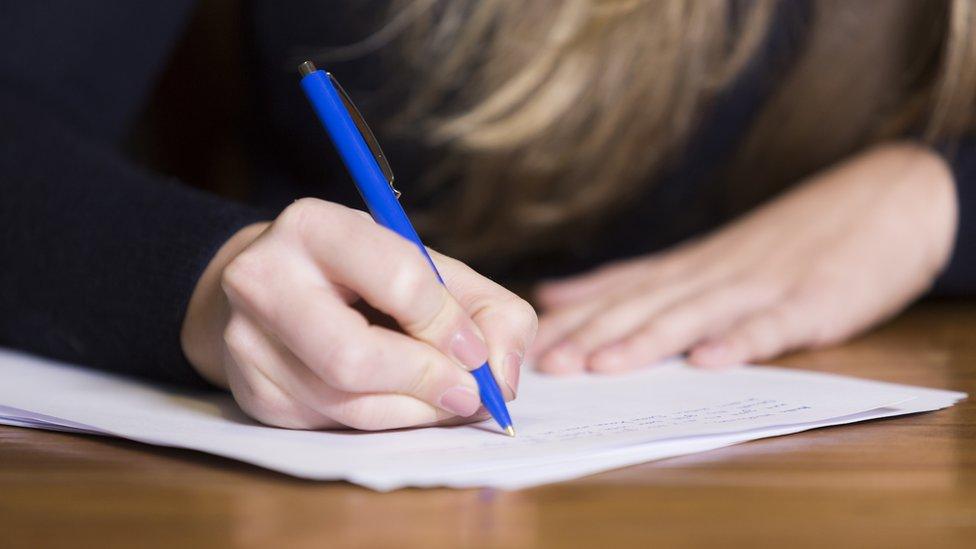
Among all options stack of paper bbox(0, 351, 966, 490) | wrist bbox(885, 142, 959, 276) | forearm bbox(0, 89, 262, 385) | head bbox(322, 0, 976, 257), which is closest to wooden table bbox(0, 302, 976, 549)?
stack of paper bbox(0, 351, 966, 490)

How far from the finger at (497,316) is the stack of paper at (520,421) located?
3 centimetres

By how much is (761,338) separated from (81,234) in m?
0.47

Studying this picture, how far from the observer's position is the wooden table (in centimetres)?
34

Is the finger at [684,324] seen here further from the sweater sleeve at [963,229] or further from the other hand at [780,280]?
the sweater sleeve at [963,229]

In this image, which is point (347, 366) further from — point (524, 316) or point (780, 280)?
point (780, 280)

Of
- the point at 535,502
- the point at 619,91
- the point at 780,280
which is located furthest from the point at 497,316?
the point at 619,91

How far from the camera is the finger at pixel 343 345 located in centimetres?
42

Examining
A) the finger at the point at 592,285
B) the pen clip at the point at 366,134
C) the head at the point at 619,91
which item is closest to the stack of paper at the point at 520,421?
the pen clip at the point at 366,134

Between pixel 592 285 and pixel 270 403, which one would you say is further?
pixel 592 285

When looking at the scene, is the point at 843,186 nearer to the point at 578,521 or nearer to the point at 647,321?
the point at 647,321

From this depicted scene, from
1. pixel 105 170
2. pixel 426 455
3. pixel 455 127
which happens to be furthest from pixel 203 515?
pixel 455 127

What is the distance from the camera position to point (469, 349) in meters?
→ 0.44

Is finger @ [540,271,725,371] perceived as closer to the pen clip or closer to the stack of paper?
the stack of paper

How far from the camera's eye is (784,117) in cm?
115
